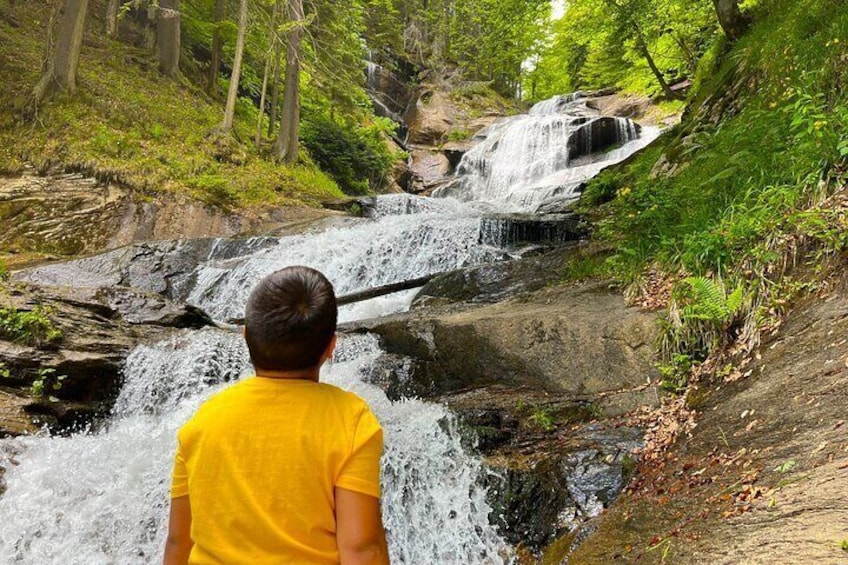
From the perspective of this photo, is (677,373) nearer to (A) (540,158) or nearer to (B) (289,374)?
(B) (289,374)

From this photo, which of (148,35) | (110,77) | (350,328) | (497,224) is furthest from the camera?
(148,35)

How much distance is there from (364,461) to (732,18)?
10790mm

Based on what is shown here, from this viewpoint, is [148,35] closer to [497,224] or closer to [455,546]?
[497,224]

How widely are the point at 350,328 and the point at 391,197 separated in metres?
10.3

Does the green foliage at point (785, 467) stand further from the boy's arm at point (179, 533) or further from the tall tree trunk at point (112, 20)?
the tall tree trunk at point (112, 20)

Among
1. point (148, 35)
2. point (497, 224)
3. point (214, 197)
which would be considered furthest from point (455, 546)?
point (148, 35)

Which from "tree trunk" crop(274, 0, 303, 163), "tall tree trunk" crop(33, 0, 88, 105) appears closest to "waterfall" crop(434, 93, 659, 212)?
"tree trunk" crop(274, 0, 303, 163)

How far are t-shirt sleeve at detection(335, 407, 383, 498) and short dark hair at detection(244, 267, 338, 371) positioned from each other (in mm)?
228

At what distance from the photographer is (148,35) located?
1980 centimetres

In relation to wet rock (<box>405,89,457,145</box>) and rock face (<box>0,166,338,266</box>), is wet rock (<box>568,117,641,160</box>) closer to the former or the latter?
wet rock (<box>405,89,457,145</box>)

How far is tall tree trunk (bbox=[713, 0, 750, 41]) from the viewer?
8897 mm

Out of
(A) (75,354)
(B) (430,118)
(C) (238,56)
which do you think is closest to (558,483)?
(A) (75,354)

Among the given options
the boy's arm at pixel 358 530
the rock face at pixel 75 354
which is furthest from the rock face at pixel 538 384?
the rock face at pixel 75 354

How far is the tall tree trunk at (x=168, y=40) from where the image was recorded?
58.7 ft
